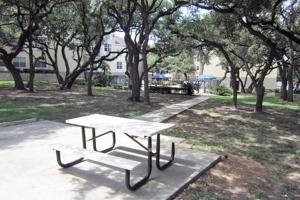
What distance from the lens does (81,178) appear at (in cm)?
524

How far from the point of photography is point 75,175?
537 centimetres

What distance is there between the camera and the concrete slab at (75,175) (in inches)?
184

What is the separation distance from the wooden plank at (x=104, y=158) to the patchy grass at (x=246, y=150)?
910mm

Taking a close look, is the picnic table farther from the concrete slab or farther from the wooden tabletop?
the concrete slab

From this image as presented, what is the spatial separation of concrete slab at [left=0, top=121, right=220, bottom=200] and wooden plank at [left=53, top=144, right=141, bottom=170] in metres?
0.39

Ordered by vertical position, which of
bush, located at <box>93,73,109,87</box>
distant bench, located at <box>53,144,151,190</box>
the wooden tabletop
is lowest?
distant bench, located at <box>53,144,151,190</box>

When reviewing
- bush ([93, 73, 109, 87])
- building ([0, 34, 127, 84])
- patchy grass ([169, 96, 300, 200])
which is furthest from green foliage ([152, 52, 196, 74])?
patchy grass ([169, 96, 300, 200])

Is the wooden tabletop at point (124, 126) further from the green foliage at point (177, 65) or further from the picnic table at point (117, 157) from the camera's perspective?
the green foliage at point (177, 65)

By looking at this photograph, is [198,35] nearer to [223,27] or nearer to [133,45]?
[223,27]

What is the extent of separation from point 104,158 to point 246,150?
3943 millimetres

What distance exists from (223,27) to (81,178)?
40.7 ft

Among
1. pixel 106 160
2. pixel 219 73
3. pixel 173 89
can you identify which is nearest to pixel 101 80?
pixel 173 89

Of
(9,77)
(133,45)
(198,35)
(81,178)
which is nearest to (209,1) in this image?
(198,35)

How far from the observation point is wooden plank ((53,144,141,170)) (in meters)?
4.62
